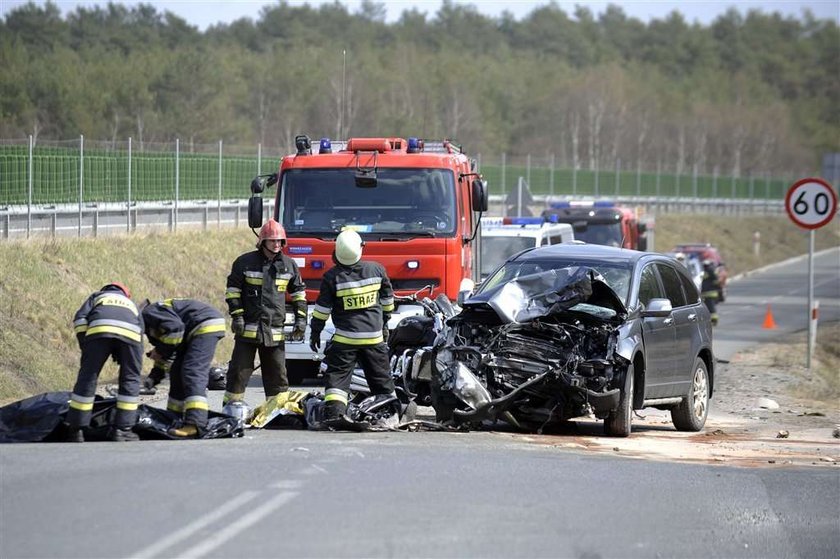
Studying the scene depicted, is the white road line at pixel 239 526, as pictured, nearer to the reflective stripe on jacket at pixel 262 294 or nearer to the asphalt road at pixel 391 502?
the asphalt road at pixel 391 502

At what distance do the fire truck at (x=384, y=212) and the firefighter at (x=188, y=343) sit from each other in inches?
212

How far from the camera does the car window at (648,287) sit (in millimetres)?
13812

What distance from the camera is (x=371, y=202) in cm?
1778

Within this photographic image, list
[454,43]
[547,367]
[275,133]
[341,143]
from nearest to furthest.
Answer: [547,367] → [341,143] → [275,133] → [454,43]

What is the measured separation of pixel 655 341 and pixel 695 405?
1.43 meters

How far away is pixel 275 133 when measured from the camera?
245 ft

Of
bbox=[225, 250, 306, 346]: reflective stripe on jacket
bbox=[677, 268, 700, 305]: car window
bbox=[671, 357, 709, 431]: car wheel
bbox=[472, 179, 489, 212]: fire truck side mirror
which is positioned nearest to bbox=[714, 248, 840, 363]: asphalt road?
bbox=[472, 179, 489, 212]: fire truck side mirror

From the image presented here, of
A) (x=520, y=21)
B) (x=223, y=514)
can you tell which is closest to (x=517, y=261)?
(x=223, y=514)

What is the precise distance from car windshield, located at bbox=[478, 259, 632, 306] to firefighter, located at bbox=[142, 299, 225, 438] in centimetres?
297

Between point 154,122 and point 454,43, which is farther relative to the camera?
point 454,43

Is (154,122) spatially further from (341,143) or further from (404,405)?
(404,405)

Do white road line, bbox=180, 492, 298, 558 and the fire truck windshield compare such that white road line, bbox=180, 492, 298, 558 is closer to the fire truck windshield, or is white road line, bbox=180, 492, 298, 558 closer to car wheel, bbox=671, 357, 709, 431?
car wheel, bbox=671, 357, 709, 431

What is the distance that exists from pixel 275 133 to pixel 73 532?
6780cm

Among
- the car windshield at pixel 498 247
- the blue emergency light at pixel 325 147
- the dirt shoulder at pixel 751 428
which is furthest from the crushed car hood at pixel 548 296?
the car windshield at pixel 498 247
